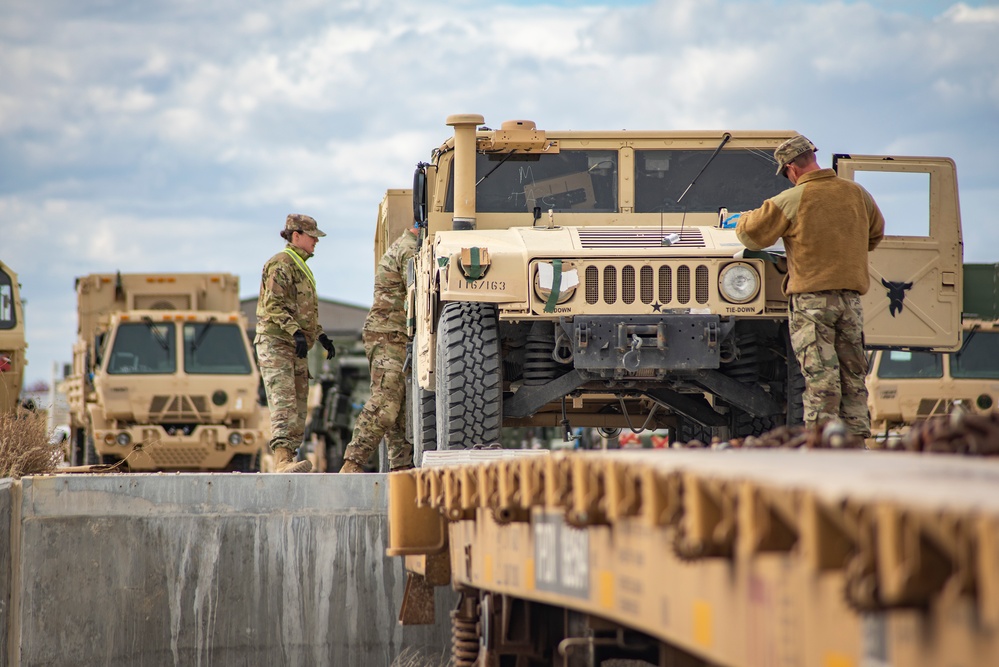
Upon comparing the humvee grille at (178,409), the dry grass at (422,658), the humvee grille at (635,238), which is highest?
the humvee grille at (635,238)

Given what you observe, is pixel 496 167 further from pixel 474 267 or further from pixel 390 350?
pixel 390 350

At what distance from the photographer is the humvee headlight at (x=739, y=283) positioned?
7.25m

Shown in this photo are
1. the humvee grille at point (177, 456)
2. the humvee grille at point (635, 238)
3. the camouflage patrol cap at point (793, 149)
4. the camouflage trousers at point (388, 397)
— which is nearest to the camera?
the camouflage patrol cap at point (793, 149)

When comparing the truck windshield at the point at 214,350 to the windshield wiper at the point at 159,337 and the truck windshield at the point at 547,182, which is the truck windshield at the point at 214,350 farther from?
the truck windshield at the point at 547,182

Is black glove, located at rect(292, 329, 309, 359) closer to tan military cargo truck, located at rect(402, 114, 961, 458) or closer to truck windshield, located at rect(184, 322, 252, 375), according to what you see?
tan military cargo truck, located at rect(402, 114, 961, 458)

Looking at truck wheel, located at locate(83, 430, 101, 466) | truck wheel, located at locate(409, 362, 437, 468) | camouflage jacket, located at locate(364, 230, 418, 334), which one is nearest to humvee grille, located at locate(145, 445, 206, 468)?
truck wheel, located at locate(83, 430, 101, 466)

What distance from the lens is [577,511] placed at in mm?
3096

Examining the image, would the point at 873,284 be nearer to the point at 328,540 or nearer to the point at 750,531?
the point at 328,540

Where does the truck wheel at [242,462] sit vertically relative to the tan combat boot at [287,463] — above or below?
below

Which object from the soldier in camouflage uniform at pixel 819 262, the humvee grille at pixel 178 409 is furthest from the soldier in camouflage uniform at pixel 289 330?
the humvee grille at pixel 178 409

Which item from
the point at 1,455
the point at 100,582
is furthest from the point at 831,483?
the point at 1,455

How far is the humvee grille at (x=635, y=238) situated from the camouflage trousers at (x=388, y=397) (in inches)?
92.2

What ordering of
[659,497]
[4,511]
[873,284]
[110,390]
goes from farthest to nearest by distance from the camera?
1. [110,390]
2. [873,284]
3. [4,511]
4. [659,497]

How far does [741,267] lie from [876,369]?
26.5 ft
